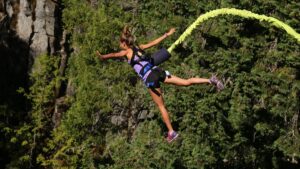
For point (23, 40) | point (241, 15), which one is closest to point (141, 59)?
point (241, 15)

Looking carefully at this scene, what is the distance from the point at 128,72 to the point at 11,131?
4582 mm

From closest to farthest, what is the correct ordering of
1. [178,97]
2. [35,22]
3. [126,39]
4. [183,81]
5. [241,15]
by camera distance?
1. [126,39]
2. [183,81]
3. [241,15]
4. [178,97]
5. [35,22]

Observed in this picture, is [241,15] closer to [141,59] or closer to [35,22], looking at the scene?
[141,59]

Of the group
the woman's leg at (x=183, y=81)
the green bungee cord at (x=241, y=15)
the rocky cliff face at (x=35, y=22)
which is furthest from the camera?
the rocky cliff face at (x=35, y=22)

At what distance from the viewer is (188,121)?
16391 mm

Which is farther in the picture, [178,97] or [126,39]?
[178,97]

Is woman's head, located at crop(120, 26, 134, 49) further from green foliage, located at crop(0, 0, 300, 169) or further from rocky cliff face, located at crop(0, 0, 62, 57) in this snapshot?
rocky cliff face, located at crop(0, 0, 62, 57)

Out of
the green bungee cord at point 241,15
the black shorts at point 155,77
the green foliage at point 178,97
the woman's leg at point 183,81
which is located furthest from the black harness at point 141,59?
the green foliage at point 178,97

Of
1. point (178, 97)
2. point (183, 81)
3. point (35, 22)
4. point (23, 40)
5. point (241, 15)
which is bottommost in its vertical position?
point (178, 97)

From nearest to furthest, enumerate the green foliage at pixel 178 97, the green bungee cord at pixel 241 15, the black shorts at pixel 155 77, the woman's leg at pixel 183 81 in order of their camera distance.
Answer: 1. the woman's leg at pixel 183 81
2. the black shorts at pixel 155 77
3. the green bungee cord at pixel 241 15
4. the green foliage at pixel 178 97

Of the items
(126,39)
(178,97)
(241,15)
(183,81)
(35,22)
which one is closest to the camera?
(126,39)

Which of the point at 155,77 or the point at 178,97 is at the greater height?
the point at 155,77

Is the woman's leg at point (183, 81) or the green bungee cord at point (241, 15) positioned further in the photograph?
the green bungee cord at point (241, 15)

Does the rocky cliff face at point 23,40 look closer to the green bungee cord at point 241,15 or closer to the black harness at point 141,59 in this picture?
the green bungee cord at point 241,15
